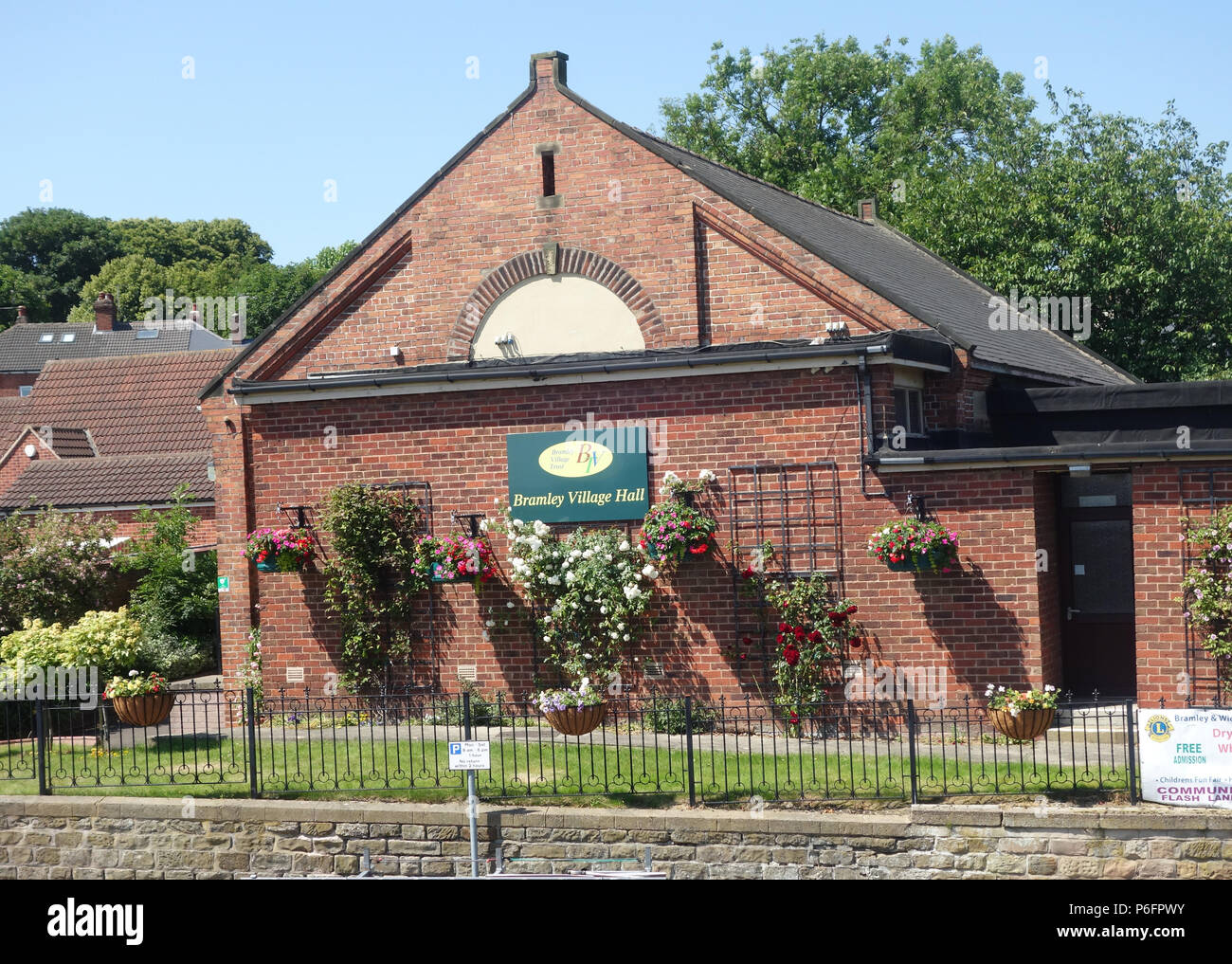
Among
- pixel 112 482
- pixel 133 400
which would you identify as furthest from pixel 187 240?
pixel 112 482

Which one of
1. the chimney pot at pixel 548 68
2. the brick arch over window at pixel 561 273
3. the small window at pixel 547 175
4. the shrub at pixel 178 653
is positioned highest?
the chimney pot at pixel 548 68

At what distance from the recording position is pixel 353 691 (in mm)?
17359

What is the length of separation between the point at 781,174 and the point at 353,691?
110ft

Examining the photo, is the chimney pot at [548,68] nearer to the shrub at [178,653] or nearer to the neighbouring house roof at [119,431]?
the shrub at [178,653]

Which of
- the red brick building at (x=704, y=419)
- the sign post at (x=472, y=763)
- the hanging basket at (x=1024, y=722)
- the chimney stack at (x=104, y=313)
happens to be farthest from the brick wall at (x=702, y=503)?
the chimney stack at (x=104, y=313)

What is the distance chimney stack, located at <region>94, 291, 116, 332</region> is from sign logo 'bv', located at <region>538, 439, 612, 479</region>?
53430 mm

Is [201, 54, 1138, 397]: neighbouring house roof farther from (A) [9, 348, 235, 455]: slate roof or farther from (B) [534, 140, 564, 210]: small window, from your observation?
(A) [9, 348, 235, 455]: slate roof

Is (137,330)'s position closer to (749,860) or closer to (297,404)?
(297,404)

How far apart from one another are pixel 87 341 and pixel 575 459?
58967 millimetres

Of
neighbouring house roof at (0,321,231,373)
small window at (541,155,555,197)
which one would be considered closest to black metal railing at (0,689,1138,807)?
small window at (541,155,555,197)

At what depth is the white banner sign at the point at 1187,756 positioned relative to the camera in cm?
1147

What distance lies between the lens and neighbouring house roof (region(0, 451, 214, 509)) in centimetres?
2748

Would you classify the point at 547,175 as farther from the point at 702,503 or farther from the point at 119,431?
the point at 119,431

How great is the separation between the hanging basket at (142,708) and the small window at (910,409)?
29.6ft
